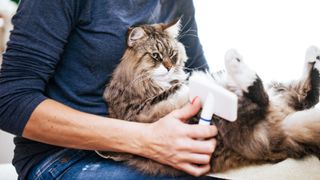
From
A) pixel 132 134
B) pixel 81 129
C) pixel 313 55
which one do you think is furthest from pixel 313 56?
pixel 81 129

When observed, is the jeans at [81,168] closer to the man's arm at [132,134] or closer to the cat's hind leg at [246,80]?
the man's arm at [132,134]

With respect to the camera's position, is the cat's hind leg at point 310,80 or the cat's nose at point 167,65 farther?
the cat's nose at point 167,65

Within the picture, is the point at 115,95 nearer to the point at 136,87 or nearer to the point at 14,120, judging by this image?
the point at 136,87

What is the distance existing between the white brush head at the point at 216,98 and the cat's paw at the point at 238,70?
0.06 meters

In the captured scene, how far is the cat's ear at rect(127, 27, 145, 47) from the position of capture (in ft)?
3.15

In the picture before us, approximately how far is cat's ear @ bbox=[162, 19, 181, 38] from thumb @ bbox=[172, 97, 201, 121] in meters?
0.20

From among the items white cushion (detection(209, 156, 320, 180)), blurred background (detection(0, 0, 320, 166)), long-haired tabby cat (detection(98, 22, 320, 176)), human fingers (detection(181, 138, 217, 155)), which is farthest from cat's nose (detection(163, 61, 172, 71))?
white cushion (detection(209, 156, 320, 180))

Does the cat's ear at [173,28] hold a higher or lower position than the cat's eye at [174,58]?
higher

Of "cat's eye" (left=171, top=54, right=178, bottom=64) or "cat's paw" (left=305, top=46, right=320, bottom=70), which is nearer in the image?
"cat's paw" (left=305, top=46, right=320, bottom=70)

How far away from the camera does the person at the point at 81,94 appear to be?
0.88 m

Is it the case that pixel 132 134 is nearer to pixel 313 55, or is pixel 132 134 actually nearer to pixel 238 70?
pixel 238 70

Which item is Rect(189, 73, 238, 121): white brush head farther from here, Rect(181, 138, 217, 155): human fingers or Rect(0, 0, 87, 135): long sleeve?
Rect(0, 0, 87, 135): long sleeve

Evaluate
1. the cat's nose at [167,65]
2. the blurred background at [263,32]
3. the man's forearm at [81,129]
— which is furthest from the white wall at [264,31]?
the man's forearm at [81,129]

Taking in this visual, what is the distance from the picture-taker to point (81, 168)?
976 millimetres
